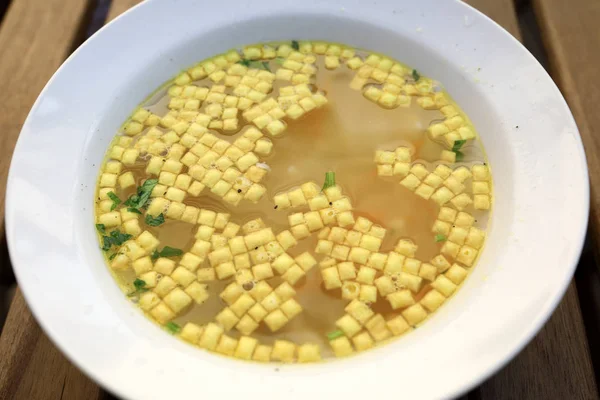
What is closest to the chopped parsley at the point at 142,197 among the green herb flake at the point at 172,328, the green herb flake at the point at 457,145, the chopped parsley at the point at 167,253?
the chopped parsley at the point at 167,253

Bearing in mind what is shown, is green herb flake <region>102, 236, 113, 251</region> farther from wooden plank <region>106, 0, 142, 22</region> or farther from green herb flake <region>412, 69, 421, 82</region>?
green herb flake <region>412, 69, 421, 82</region>

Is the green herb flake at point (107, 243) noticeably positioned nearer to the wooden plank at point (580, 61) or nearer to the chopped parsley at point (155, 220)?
the chopped parsley at point (155, 220)

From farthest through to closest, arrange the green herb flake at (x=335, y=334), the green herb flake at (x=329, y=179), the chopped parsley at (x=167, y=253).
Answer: the green herb flake at (x=329, y=179), the chopped parsley at (x=167, y=253), the green herb flake at (x=335, y=334)

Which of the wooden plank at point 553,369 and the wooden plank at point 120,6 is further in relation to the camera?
the wooden plank at point 120,6

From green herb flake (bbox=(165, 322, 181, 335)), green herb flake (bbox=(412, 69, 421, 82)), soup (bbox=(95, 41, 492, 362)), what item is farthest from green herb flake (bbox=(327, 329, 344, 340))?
green herb flake (bbox=(412, 69, 421, 82))

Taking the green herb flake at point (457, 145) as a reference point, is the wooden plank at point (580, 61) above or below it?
above

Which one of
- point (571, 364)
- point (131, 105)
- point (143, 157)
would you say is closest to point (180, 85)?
point (131, 105)
